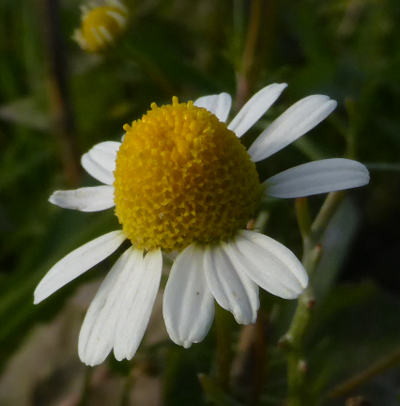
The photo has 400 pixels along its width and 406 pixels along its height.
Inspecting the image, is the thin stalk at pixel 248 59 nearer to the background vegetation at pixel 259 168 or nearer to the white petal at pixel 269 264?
the background vegetation at pixel 259 168

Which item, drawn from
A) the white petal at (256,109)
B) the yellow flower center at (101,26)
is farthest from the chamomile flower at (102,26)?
the white petal at (256,109)

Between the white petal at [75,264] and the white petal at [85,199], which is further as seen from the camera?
the white petal at [85,199]

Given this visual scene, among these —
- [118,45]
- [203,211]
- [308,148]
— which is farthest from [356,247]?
[203,211]

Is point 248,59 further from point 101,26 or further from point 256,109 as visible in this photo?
point 256,109

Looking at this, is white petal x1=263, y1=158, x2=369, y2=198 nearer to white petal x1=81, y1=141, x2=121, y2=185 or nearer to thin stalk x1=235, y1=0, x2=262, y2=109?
white petal x1=81, y1=141, x2=121, y2=185

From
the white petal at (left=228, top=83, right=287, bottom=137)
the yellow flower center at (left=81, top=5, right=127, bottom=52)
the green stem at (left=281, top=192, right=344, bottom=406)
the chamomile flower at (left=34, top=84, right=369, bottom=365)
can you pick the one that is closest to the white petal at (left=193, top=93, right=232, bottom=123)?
the white petal at (left=228, top=83, right=287, bottom=137)

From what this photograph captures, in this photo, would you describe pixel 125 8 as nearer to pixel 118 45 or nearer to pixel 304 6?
pixel 118 45
